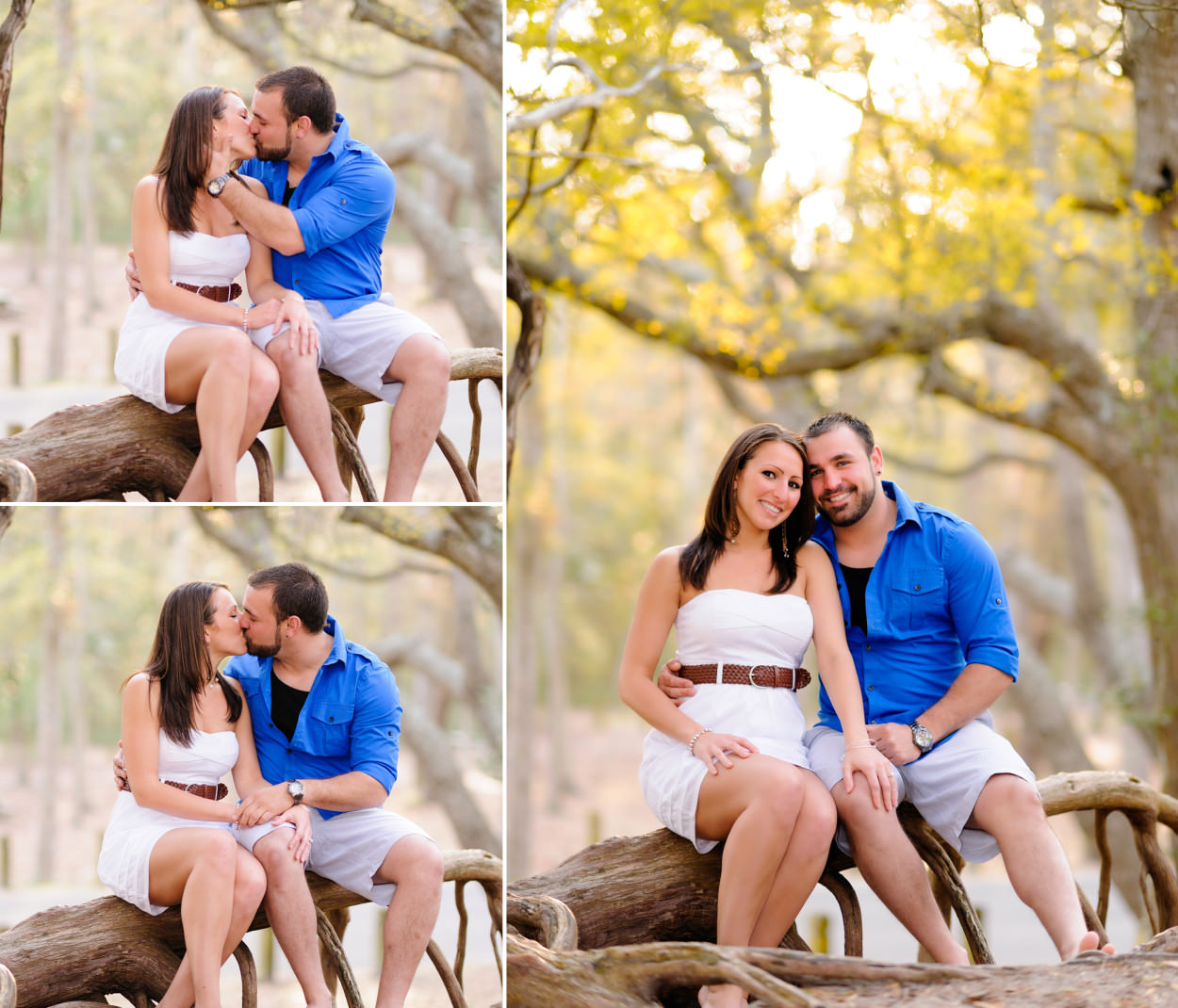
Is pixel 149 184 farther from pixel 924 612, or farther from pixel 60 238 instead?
pixel 924 612

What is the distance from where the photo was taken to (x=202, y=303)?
2.28 metres

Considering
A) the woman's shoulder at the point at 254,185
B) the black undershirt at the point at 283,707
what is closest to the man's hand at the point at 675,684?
the black undershirt at the point at 283,707

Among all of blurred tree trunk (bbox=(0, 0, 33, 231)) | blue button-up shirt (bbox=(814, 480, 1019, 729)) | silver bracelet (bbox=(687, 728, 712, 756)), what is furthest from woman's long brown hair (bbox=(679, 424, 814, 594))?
blurred tree trunk (bbox=(0, 0, 33, 231))

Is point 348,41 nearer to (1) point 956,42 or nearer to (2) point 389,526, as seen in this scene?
(2) point 389,526

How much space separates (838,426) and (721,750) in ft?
2.68

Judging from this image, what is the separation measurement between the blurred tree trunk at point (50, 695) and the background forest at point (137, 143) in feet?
2.03

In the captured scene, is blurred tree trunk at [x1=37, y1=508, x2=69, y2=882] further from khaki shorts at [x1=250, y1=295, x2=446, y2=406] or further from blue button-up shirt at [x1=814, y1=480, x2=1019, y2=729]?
blue button-up shirt at [x1=814, y1=480, x2=1019, y2=729]

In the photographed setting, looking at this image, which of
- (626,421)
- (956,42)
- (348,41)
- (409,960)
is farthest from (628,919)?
(626,421)

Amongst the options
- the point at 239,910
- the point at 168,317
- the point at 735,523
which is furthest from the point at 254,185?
the point at 239,910

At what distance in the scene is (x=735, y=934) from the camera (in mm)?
2613

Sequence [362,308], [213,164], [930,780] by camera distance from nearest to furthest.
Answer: [213,164] < [362,308] < [930,780]

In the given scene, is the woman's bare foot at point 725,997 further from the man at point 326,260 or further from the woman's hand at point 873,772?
the man at point 326,260

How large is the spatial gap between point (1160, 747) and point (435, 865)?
5.58 metres

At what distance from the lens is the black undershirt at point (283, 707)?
96.8 inches
